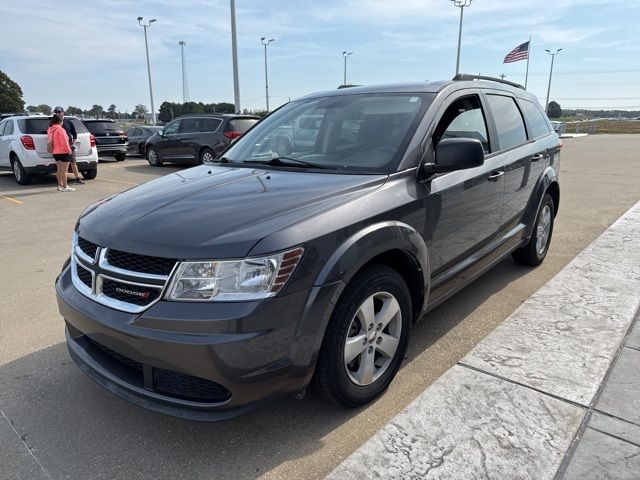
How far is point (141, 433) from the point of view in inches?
101

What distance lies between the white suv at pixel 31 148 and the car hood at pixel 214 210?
10.2m

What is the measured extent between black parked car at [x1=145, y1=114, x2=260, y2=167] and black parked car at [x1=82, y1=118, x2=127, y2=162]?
2866 millimetres

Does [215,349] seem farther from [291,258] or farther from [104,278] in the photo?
[104,278]

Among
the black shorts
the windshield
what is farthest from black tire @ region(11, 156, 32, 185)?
the windshield

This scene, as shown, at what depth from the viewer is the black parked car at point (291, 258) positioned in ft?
6.95

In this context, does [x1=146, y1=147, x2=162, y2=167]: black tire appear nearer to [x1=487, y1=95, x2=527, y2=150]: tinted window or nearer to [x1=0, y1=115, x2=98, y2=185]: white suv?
[x1=0, y1=115, x2=98, y2=185]: white suv

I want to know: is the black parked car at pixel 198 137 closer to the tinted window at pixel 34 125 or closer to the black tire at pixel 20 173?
the tinted window at pixel 34 125

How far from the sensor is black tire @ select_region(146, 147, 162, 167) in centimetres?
1627

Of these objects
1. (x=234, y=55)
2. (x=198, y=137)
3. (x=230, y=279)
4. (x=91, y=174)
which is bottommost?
(x=91, y=174)

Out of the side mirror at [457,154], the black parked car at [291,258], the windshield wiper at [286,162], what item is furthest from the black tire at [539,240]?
the windshield wiper at [286,162]

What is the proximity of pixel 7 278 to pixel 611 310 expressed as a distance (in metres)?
5.59

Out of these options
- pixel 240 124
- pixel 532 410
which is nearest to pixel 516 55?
pixel 240 124

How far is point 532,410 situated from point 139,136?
21.6 meters

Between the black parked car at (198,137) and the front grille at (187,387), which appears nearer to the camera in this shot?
the front grille at (187,387)
